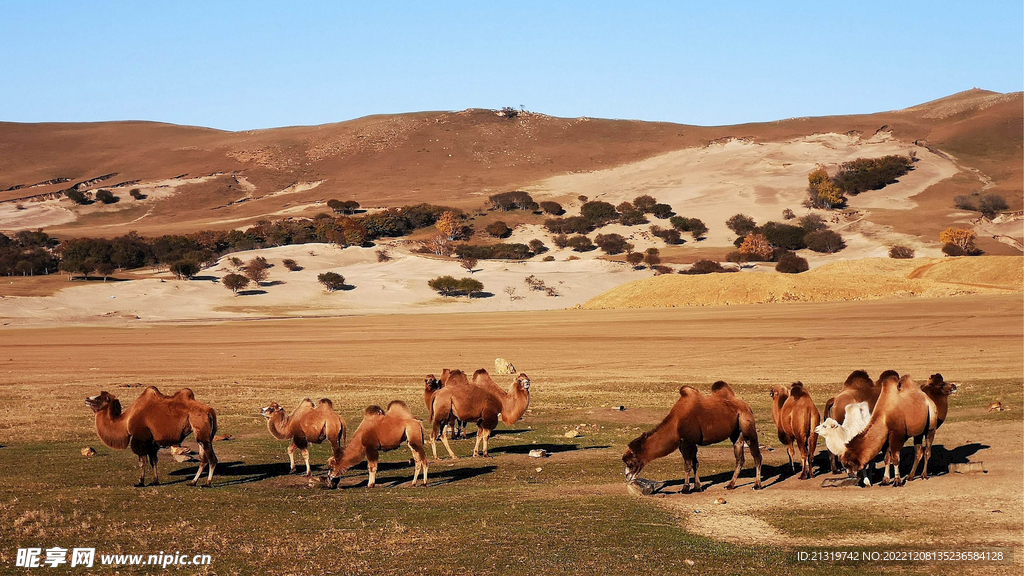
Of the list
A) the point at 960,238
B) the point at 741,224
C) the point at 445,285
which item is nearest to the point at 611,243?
the point at 741,224

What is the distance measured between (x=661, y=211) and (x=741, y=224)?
52.4 feet

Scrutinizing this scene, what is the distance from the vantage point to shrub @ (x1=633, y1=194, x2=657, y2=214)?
145250mm

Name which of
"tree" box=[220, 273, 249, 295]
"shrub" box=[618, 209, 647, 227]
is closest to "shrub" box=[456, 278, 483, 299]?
"tree" box=[220, 273, 249, 295]

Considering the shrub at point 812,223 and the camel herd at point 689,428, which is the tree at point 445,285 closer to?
the shrub at point 812,223

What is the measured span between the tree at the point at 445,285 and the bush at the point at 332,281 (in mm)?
10257

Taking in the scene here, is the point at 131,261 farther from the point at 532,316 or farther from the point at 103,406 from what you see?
the point at 103,406

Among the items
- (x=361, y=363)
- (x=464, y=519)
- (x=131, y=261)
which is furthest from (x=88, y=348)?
(x=131, y=261)

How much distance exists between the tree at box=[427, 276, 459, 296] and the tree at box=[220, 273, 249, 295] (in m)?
20.0

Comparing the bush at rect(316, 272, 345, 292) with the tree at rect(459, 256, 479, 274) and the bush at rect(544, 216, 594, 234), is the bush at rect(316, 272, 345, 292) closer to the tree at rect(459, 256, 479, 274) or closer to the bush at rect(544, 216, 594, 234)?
the tree at rect(459, 256, 479, 274)

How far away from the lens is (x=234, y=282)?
9369cm

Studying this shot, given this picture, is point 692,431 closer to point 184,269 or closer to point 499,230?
point 184,269

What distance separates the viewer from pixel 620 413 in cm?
2500

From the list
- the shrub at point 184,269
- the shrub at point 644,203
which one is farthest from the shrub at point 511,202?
the shrub at point 184,269

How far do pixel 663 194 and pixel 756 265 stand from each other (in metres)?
56.7
